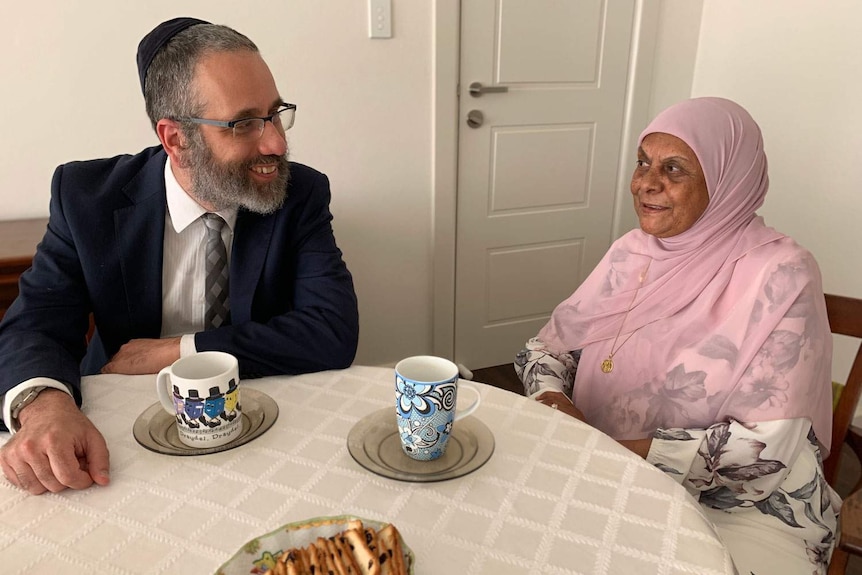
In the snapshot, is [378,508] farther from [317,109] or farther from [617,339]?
[317,109]

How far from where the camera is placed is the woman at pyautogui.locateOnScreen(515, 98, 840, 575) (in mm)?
1118

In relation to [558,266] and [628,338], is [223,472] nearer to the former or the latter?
[628,338]

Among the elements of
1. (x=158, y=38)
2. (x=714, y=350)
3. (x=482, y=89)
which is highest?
(x=158, y=38)

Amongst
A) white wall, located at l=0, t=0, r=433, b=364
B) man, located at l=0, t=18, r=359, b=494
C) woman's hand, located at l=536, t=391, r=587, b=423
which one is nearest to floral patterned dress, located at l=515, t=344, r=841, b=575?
woman's hand, located at l=536, t=391, r=587, b=423

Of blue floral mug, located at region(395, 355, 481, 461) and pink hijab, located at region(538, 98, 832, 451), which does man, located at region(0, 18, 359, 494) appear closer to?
blue floral mug, located at region(395, 355, 481, 461)

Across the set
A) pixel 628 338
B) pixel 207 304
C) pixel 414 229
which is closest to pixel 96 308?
pixel 207 304

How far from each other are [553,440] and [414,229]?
1657mm

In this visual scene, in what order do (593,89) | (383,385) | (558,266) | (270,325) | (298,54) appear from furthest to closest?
(558,266)
(593,89)
(298,54)
(270,325)
(383,385)

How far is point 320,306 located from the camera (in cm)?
122

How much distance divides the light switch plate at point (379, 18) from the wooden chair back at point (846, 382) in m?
1.57

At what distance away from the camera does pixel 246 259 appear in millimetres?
1253

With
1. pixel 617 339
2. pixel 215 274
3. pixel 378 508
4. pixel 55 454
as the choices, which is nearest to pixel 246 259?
pixel 215 274

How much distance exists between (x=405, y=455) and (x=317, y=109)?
1.59 metres

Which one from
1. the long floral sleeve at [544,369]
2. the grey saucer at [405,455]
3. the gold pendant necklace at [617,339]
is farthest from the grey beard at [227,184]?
the gold pendant necklace at [617,339]
